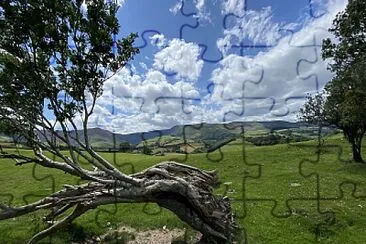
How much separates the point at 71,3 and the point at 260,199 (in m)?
16.2

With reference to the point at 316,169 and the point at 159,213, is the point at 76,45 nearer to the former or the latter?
the point at 159,213

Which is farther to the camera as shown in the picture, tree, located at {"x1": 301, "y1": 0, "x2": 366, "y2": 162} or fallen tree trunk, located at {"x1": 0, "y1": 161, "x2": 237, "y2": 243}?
tree, located at {"x1": 301, "y1": 0, "x2": 366, "y2": 162}

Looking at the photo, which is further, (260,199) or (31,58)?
(260,199)

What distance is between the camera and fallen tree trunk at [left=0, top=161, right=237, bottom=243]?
664 inches

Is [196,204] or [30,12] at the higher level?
[30,12]

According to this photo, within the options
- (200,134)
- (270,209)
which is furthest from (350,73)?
(200,134)

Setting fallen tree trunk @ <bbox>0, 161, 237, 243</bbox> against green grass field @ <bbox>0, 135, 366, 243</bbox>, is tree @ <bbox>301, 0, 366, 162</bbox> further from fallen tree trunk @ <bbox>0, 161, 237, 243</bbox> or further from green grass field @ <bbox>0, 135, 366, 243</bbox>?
fallen tree trunk @ <bbox>0, 161, 237, 243</bbox>

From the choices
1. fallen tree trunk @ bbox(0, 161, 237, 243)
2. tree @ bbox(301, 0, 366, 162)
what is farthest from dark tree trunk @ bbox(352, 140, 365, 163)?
fallen tree trunk @ bbox(0, 161, 237, 243)

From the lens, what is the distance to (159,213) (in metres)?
22.8

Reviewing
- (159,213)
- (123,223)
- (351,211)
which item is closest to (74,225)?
(123,223)

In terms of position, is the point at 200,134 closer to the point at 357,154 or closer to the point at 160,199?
the point at 357,154

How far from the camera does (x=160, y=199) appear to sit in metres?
17.5

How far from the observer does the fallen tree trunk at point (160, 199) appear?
16859 millimetres

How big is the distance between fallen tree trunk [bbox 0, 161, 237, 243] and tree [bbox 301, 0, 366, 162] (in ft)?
52.2
